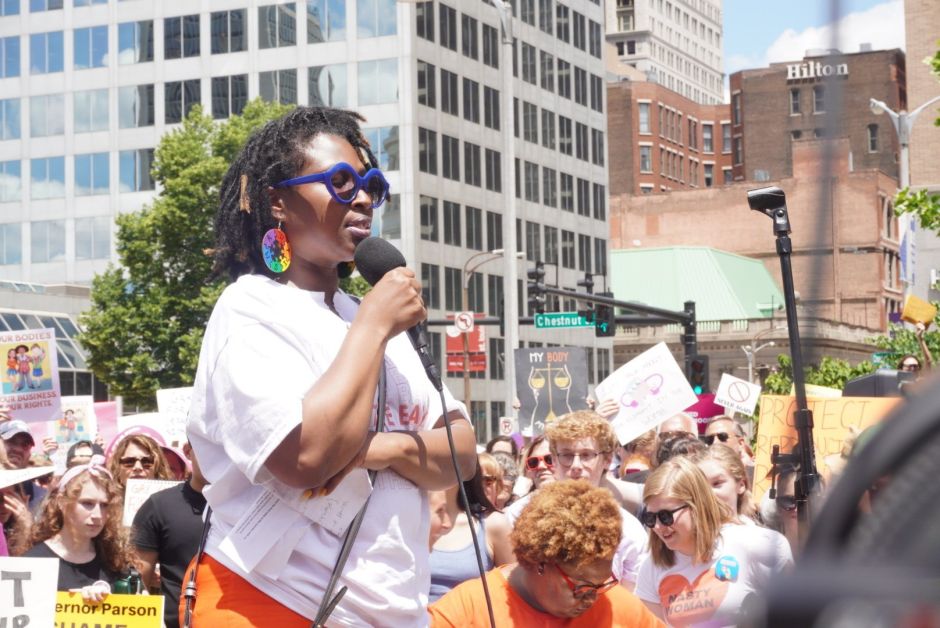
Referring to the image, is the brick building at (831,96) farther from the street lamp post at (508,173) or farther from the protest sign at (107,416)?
the street lamp post at (508,173)

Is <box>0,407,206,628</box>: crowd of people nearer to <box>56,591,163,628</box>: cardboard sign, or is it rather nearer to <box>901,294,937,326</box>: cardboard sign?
<box>56,591,163,628</box>: cardboard sign

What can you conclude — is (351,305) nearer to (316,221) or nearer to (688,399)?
(316,221)

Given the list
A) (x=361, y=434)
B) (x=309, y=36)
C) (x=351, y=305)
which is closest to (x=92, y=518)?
(x=351, y=305)

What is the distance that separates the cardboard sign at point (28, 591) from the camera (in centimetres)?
606

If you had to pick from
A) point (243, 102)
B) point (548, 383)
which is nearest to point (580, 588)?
point (548, 383)

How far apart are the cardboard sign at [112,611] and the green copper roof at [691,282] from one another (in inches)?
3268

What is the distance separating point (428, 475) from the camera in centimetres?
261

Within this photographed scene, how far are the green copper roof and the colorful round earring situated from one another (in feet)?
283

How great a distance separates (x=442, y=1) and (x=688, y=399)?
52.8 meters

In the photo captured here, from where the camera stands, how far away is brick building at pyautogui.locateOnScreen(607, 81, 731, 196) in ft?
358

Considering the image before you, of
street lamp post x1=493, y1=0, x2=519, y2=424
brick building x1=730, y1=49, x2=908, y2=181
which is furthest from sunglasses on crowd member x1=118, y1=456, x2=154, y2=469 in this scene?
street lamp post x1=493, y1=0, x2=519, y2=424

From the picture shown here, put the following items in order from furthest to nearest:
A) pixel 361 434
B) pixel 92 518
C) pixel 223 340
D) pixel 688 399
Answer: pixel 688 399, pixel 92 518, pixel 223 340, pixel 361 434

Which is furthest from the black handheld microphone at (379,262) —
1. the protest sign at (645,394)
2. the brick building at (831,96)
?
the protest sign at (645,394)

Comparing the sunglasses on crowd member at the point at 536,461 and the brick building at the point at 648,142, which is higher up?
the brick building at the point at 648,142
